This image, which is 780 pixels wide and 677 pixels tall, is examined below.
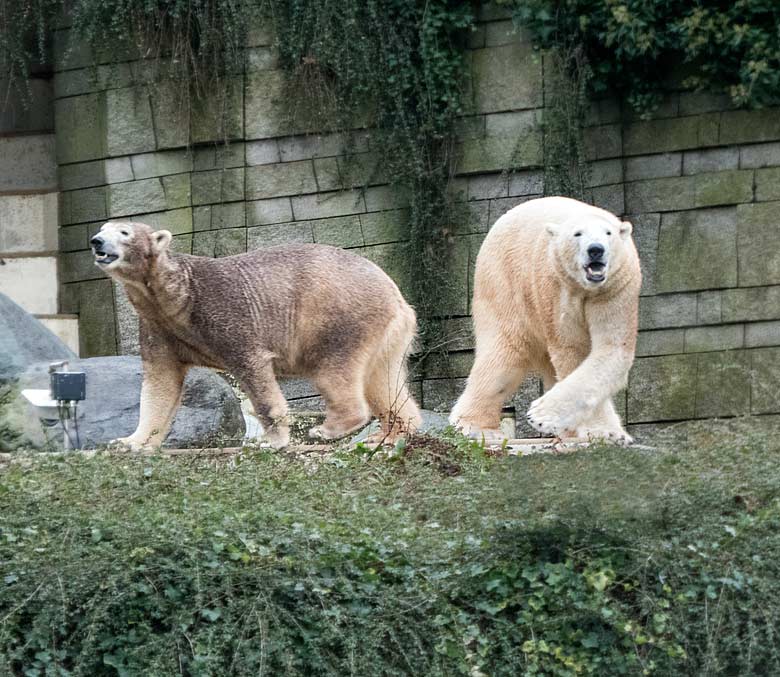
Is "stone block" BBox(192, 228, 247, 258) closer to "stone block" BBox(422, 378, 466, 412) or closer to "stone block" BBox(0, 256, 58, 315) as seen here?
"stone block" BBox(0, 256, 58, 315)

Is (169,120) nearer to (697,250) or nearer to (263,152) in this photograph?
(263,152)

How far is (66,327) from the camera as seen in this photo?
11062mm

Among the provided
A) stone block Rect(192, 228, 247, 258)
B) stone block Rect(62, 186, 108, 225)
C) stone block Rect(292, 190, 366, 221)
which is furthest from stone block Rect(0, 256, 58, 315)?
stone block Rect(292, 190, 366, 221)

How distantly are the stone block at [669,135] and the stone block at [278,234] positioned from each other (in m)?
2.44

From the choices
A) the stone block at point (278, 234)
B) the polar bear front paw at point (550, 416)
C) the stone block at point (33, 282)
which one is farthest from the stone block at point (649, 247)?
the stone block at point (33, 282)

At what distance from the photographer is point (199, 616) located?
16.6ft

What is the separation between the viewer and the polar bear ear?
7.13m

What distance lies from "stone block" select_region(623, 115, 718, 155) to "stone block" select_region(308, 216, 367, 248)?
2058mm

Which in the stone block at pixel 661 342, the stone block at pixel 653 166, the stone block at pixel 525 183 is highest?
the stone block at pixel 653 166

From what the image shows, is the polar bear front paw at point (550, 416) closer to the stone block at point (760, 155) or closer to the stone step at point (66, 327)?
the stone block at point (760, 155)

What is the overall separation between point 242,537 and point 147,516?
1.33 ft

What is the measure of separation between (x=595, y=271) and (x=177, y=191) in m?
4.95

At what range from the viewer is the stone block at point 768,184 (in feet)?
33.0

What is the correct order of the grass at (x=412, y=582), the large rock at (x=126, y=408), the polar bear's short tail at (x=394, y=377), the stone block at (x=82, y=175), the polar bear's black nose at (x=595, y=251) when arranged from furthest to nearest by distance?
the stone block at (x=82, y=175) → the large rock at (x=126, y=408) → the polar bear's short tail at (x=394, y=377) → the polar bear's black nose at (x=595, y=251) → the grass at (x=412, y=582)
